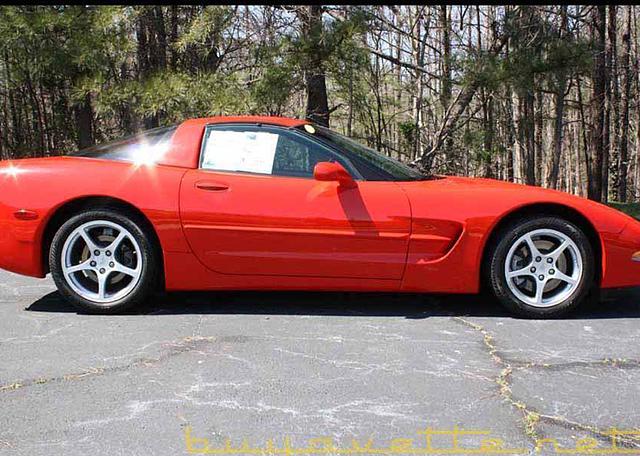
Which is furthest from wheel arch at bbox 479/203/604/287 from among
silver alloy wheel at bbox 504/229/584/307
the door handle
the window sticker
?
the door handle

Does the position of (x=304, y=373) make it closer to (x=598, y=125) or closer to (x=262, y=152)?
(x=262, y=152)

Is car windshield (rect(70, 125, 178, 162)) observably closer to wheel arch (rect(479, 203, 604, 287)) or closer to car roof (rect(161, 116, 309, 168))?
car roof (rect(161, 116, 309, 168))

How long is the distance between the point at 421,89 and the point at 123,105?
5201 millimetres

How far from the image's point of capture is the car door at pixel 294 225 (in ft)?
12.6

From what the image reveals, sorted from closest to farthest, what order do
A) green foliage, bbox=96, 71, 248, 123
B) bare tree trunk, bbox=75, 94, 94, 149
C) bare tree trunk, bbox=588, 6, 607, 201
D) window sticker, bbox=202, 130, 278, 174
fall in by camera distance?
window sticker, bbox=202, 130, 278, 174
green foliage, bbox=96, 71, 248, 123
bare tree trunk, bbox=75, 94, 94, 149
bare tree trunk, bbox=588, 6, 607, 201

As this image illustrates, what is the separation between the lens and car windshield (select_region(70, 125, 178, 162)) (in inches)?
162

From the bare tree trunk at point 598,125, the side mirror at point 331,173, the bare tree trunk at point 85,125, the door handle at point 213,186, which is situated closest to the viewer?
the side mirror at point 331,173

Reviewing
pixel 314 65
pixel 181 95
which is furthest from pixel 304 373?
pixel 314 65

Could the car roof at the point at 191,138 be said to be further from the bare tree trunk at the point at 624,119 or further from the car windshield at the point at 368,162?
the bare tree trunk at the point at 624,119

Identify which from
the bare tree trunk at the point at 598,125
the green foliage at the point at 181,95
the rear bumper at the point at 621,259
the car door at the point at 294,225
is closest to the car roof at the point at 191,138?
the car door at the point at 294,225

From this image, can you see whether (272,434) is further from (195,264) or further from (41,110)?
(41,110)

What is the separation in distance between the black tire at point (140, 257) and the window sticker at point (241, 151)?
2.00 ft

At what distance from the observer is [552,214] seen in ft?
13.0

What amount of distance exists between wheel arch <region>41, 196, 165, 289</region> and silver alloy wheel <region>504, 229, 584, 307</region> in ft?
7.29
